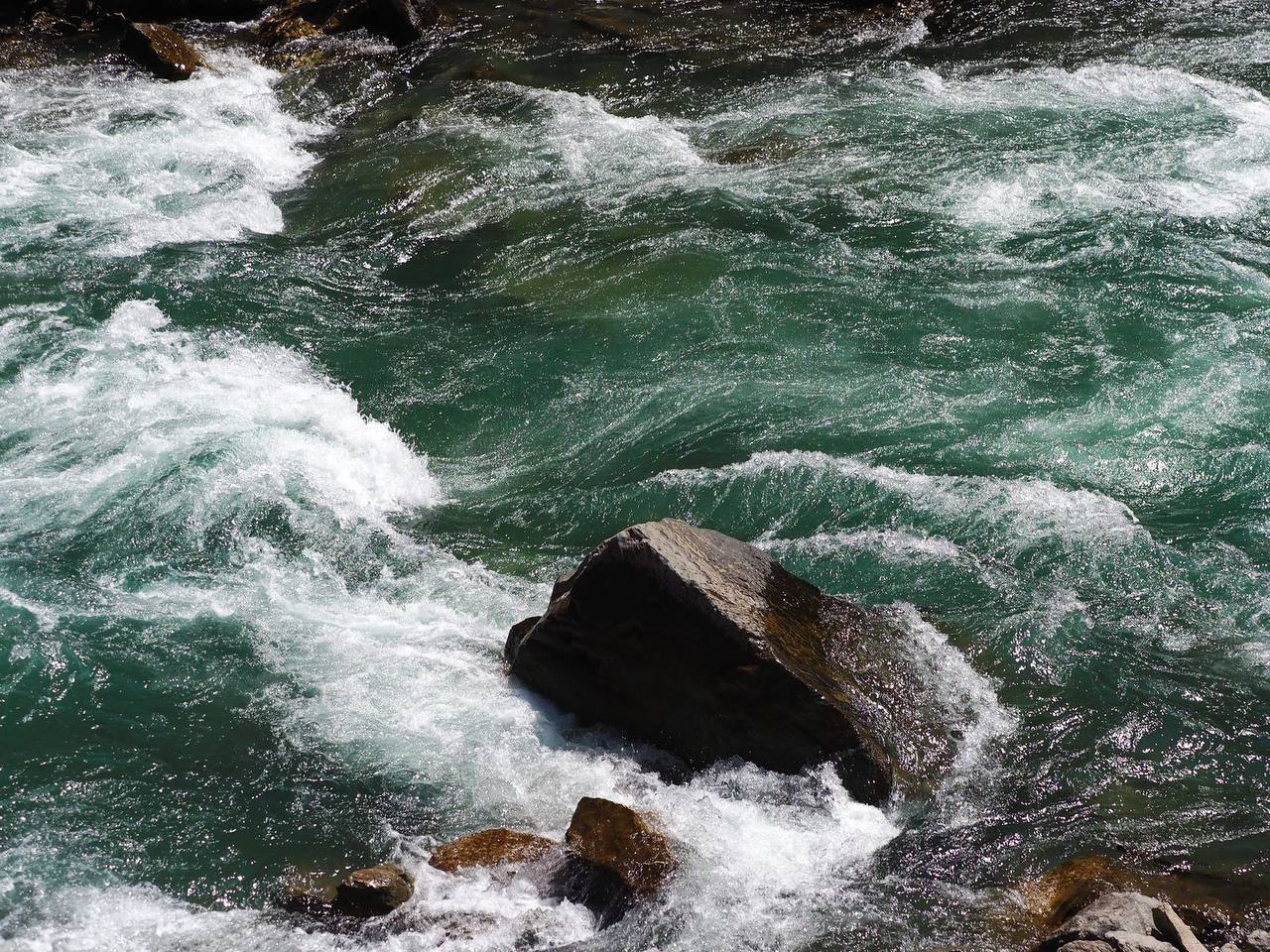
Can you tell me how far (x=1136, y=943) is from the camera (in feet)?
16.3

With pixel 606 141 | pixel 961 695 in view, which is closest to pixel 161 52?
pixel 606 141

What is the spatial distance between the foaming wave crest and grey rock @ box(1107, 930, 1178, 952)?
10941 mm

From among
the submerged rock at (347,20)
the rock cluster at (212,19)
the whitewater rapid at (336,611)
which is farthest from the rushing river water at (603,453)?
the submerged rock at (347,20)

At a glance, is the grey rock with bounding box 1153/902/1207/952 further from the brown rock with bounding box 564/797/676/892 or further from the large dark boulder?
the brown rock with bounding box 564/797/676/892

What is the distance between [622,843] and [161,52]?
1500 cm

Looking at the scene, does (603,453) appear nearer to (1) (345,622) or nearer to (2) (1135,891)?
(1) (345,622)

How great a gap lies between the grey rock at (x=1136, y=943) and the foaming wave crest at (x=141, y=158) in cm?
1094

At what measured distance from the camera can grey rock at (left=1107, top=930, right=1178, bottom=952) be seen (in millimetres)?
4957

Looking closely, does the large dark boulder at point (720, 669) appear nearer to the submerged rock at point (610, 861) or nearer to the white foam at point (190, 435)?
the submerged rock at point (610, 861)

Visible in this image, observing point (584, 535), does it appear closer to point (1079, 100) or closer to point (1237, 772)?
point (1237, 772)

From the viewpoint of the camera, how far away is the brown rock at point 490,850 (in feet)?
19.6

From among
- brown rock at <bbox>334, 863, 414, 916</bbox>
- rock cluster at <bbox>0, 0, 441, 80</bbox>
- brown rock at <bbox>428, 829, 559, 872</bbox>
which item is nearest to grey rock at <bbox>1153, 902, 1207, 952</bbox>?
brown rock at <bbox>428, 829, 559, 872</bbox>

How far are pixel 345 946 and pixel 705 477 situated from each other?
448 centimetres

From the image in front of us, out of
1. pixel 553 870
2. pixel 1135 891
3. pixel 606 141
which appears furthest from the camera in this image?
pixel 606 141
